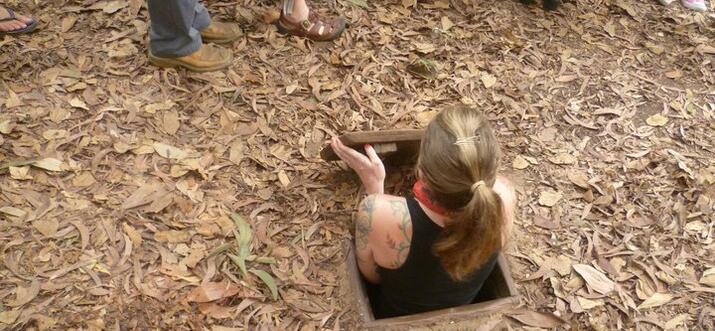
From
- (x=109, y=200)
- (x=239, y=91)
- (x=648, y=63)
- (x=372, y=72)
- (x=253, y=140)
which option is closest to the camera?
(x=109, y=200)

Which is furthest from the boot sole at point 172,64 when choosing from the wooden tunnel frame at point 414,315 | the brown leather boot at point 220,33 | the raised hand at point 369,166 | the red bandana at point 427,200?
the red bandana at point 427,200

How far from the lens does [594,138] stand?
3.79m

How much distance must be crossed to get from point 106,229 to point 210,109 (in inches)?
39.0

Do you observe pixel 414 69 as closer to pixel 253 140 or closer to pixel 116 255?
pixel 253 140

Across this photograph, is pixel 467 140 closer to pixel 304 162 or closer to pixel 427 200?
pixel 427 200

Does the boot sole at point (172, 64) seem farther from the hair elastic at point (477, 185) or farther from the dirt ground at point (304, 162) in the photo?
the hair elastic at point (477, 185)

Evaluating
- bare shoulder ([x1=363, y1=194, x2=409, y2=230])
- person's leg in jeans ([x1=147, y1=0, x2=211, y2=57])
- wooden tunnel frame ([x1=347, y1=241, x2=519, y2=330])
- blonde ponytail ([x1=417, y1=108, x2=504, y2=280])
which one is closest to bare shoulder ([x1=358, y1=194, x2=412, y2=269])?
bare shoulder ([x1=363, y1=194, x2=409, y2=230])

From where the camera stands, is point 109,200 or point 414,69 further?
point 414,69

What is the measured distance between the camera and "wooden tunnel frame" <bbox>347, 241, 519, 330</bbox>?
2719 mm

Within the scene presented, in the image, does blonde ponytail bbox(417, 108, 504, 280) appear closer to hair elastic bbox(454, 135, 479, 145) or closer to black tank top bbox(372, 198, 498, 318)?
hair elastic bbox(454, 135, 479, 145)

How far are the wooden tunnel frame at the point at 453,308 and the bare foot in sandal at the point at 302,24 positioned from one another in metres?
1.67

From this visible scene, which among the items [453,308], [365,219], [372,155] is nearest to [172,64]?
[372,155]

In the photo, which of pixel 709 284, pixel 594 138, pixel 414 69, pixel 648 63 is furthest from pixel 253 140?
pixel 648 63

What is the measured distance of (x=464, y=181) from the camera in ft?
7.21
